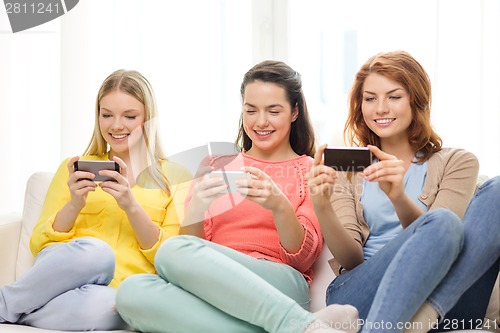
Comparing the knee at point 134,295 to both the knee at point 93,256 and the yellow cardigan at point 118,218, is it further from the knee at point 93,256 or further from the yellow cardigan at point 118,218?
the yellow cardigan at point 118,218

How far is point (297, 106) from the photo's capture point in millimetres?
2148

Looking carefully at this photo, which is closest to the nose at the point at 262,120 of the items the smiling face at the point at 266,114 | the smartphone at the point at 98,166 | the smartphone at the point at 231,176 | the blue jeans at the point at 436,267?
the smiling face at the point at 266,114

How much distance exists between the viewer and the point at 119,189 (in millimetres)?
1955

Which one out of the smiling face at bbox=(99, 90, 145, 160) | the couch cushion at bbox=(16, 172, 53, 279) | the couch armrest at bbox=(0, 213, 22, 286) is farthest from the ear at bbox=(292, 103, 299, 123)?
the couch armrest at bbox=(0, 213, 22, 286)

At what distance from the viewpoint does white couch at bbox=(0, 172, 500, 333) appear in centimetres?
204

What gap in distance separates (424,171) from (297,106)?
1.44ft

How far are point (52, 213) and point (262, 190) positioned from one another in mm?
690

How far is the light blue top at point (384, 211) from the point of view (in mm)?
1921

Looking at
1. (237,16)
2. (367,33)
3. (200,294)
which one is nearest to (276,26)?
(237,16)

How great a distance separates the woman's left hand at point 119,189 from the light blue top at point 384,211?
0.66 metres

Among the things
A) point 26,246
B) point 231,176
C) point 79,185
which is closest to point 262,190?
point 231,176

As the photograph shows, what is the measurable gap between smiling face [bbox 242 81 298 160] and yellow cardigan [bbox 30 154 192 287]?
0.26 metres

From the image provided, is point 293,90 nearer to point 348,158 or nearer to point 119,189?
point 348,158

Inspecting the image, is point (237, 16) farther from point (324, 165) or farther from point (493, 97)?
point (324, 165)
